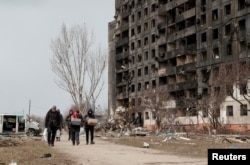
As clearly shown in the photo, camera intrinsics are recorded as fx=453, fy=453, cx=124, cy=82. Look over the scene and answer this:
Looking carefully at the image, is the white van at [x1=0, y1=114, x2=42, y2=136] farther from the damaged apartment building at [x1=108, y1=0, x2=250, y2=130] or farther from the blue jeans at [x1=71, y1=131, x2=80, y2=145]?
the damaged apartment building at [x1=108, y1=0, x2=250, y2=130]

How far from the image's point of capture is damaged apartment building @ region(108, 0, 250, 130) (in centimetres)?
5738

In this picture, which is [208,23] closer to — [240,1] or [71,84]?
[240,1]

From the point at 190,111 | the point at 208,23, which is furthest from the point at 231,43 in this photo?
the point at 190,111

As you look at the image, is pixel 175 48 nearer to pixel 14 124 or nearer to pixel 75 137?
pixel 14 124

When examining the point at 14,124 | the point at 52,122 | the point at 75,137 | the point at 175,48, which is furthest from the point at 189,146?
the point at 175,48

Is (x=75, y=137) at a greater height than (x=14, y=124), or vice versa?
(x=14, y=124)

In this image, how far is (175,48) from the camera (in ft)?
244

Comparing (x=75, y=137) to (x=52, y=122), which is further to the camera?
(x=75, y=137)

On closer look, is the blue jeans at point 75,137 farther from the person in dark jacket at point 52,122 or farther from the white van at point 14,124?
the white van at point 14,124

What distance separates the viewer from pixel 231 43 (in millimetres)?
57500

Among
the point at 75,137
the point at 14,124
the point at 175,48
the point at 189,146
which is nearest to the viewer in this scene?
the point at 189,146

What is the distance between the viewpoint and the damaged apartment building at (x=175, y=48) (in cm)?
5738

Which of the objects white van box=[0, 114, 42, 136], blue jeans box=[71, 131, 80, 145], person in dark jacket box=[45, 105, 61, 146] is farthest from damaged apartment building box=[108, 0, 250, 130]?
person in dark jacket box=[45, 105, 61, 146]

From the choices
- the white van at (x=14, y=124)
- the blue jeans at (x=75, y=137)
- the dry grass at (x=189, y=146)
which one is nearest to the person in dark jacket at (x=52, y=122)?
the blue jeans at (x=75, y=137)
